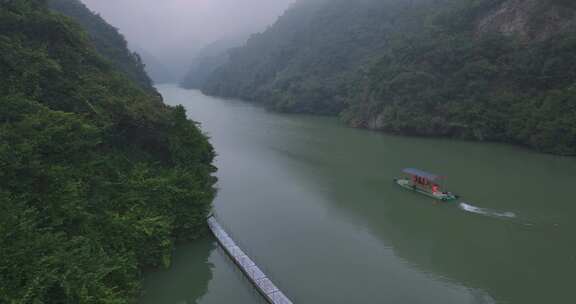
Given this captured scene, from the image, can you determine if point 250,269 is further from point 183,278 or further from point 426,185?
point 426,185

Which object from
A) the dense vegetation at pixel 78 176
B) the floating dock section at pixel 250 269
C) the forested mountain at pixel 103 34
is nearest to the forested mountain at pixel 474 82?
the forested mountain at pixel 103 34

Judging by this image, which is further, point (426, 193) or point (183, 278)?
point (426, 193)

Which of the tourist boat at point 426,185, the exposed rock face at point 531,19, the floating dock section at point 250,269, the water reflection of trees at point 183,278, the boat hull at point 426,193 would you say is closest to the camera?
the floating dock section at point 250,269

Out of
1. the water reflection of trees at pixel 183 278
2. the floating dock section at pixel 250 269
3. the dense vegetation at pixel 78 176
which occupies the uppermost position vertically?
the dense vegetation at pixel 78 176

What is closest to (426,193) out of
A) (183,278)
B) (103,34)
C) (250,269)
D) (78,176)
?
(250,269)

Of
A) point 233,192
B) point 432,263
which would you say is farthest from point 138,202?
point 432,263

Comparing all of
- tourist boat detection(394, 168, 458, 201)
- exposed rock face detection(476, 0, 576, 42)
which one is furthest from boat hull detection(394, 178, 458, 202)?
exposed rock face detection(476, 0, 576, 42)

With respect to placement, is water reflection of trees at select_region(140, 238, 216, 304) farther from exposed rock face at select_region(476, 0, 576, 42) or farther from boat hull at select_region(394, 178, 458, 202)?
exposed rock face at select_region(476, 0, 576, 42)

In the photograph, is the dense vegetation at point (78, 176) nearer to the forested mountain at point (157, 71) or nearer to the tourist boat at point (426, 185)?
the tourist boat at point (426, 185)
